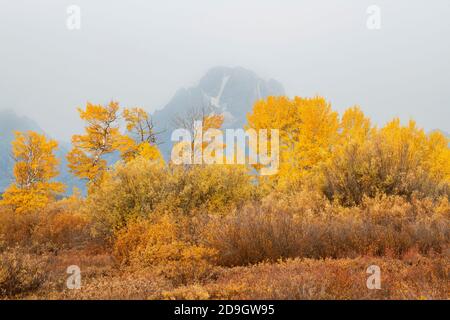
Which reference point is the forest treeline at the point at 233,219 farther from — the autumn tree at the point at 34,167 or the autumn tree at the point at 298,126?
the autumn tree at the point at 34,167

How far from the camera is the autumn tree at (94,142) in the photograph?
88.0 ft

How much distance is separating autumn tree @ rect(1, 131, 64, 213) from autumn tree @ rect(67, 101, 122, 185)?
6.49ft

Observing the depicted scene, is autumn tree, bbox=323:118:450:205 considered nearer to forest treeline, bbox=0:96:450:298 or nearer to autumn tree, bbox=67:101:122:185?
forest treeline, bbox=0:96:450:298

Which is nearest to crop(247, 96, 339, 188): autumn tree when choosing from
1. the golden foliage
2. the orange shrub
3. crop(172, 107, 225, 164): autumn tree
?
crop(172, 107, 225, 164): autumn tree

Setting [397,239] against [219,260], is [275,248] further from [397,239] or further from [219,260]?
[397,239]

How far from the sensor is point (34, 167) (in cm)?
2680

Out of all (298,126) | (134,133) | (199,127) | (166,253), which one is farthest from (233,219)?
(134,133)

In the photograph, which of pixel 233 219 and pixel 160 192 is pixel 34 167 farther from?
pixel 233 219

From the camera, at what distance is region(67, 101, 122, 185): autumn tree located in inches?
1056

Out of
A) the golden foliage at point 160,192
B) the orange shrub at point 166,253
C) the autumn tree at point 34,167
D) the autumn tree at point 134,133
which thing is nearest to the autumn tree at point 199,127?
the autumn tree at point 134,133

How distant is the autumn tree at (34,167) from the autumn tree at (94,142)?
6.49 ft
